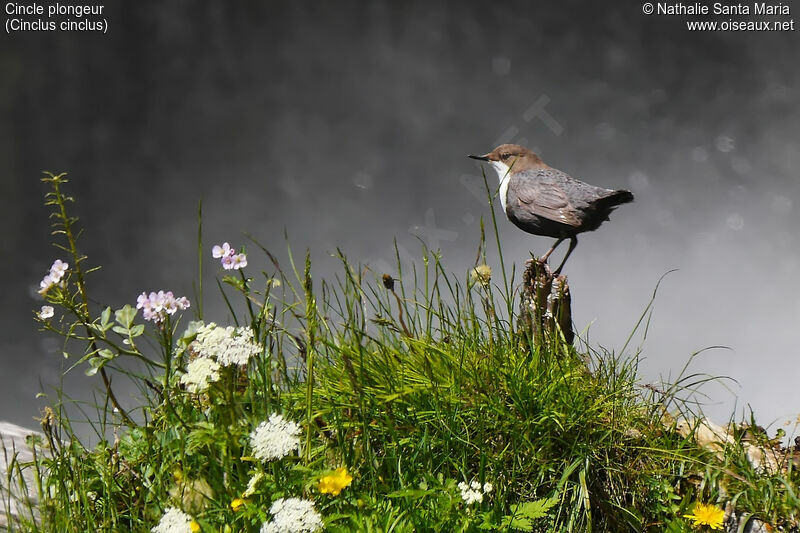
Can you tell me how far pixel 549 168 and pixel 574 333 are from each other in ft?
4.46

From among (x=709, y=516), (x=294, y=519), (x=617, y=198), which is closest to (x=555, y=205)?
(x=617, y=198)

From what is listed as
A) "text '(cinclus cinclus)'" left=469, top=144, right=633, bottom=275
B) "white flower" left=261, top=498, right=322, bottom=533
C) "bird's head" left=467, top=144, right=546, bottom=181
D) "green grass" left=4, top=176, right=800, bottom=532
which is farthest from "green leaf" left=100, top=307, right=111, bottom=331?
"bird's head" left=467, top=144, right=546, bottom=181

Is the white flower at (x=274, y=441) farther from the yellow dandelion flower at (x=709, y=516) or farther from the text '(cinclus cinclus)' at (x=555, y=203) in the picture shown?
the text '(cinclus cinclus)' at (x=555, y=203)

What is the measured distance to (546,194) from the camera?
423 centimetres

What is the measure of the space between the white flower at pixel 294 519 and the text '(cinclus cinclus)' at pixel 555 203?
2.47 metres

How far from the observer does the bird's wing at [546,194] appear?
4074 mm

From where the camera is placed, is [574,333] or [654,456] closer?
[654,456]

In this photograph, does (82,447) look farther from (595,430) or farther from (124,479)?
(595,430)

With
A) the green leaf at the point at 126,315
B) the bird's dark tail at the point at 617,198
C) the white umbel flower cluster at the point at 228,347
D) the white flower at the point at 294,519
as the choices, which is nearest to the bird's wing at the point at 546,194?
the bird's dark tail at the point at 617,198

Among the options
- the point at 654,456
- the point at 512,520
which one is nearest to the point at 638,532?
the point at 654,456

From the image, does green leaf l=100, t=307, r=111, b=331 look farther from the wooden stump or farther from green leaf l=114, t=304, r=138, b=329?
the wooden stump

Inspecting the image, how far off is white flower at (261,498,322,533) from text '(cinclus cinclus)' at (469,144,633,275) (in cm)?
247

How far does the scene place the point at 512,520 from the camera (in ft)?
7.33

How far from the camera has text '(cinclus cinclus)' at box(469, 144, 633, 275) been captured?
159 inches
